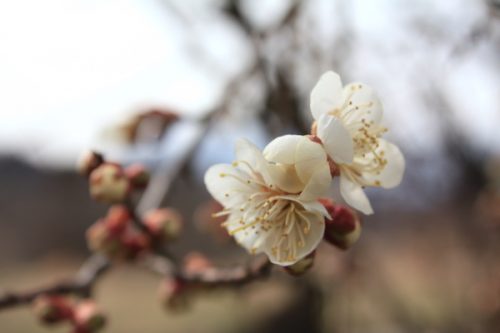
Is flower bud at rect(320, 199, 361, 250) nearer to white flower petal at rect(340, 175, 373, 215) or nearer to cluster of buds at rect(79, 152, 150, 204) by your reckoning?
white flower petal at rect(340, 175, 373, 215)

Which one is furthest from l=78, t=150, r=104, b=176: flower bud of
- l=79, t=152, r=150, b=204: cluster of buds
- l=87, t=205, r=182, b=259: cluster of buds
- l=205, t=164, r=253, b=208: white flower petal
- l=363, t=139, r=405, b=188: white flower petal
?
l=363, t=139, r=405, b=188: white flower petal

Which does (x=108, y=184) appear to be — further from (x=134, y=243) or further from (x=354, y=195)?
(x=354, y=195)

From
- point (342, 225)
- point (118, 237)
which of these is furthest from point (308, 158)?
point (118, 237)

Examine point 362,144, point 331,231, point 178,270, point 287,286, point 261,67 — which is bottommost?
point 331,231

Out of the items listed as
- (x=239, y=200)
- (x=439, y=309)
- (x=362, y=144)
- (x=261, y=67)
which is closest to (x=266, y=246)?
(x=239, y=200)

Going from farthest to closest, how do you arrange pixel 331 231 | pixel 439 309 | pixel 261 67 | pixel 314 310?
pixel 439 309 < pixel 314 310 < pixel 261 67 < pixel 331 231

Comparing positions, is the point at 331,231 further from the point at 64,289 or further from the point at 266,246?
the point at 64,289
